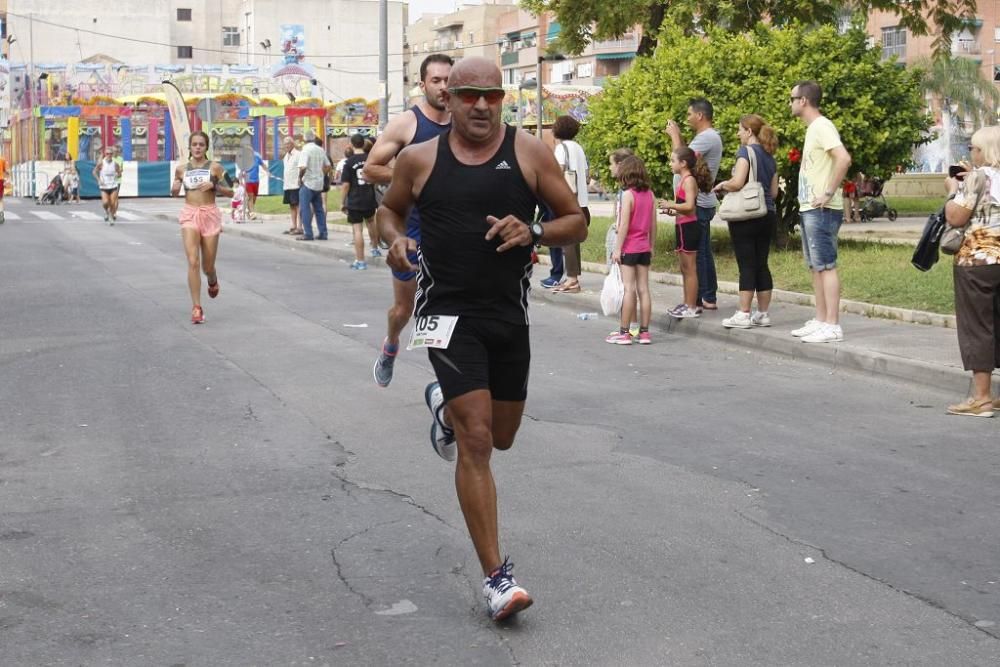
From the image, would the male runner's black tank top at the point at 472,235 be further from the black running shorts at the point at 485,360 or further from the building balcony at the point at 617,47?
the building balcony at the point at 617,47

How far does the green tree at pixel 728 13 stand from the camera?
21.1 meters

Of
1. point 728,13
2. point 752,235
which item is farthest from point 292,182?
point 752,235

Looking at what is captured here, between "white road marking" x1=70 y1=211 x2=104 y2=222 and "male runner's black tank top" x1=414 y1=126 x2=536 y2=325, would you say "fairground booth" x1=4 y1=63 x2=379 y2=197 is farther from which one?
"male runner's black tank top" x1=414 y1=126 x2=536 y2=325

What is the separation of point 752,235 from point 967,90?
47.6 meters

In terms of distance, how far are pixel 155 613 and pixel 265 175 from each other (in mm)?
47016

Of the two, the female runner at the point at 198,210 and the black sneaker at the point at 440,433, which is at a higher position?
the female runner at the point at 198,210

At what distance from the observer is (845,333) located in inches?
461

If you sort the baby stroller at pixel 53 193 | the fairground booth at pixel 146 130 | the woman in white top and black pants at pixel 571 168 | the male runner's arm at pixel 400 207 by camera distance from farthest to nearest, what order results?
the fairground booth at pixel 146 130
the baby stroller at pixel 53 193
the woman in white top and black pants at pixel 571 168
the male runner's arm at pixel 400 207

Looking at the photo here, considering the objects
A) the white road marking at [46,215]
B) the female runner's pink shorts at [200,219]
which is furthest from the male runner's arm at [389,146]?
the white road marking at [46,215]

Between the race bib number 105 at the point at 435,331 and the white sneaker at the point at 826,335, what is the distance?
22.4 ft

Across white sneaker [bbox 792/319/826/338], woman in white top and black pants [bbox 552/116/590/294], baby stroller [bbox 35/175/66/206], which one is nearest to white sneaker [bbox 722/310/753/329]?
white sneaker [bbox 792/319/826/338]

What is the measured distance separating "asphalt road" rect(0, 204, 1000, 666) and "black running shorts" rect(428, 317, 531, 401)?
746mm

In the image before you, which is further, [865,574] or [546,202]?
[865,574]

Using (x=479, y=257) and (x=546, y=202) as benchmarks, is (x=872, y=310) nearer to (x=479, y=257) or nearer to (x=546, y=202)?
(x=546, y=202)
